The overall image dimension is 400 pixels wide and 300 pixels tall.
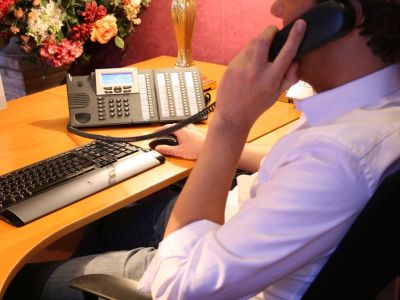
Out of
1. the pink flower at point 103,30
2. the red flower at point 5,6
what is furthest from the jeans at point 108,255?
the red flower at point 5,6

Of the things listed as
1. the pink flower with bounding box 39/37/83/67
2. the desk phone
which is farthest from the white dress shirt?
the pink flower with bounding box 39/37/83/67

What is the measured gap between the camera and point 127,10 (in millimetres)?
Answer: 2135

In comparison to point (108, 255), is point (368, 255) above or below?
above

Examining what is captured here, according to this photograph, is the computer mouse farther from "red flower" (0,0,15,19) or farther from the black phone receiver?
"red flower" (0,0,15,19)

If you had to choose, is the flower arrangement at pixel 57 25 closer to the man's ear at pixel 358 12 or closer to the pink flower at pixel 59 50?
the pink flower at pixel 59 50

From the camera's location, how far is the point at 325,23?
0.79 meters

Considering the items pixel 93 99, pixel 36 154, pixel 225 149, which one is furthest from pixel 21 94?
pixel 225 149

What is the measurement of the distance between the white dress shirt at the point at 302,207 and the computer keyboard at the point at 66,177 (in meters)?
0.35

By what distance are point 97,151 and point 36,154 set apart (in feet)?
0.58

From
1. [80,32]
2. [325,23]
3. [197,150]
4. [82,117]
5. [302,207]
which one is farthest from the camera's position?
[80,32]

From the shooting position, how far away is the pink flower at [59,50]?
189 cm

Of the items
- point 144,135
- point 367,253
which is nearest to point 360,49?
point 367,253

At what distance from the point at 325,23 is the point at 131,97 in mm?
815

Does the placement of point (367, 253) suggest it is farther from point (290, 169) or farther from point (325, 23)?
point (325, 23)
